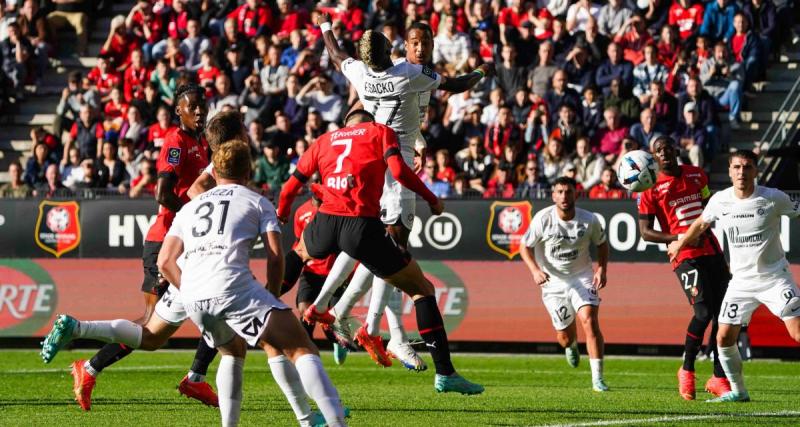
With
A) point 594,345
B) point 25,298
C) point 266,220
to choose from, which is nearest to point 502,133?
point 25,298

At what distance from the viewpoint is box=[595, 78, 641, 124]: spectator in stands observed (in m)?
19.9

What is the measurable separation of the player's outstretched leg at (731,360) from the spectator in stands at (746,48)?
9598 mm

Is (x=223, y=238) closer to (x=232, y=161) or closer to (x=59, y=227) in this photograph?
(x=232, y=161)

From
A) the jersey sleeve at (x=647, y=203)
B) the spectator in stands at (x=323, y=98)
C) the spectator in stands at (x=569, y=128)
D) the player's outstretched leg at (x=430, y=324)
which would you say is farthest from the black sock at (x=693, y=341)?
the spectator in stands at (x=323, y=98)

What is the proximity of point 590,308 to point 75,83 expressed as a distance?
1357 cm

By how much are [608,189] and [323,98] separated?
570 cm

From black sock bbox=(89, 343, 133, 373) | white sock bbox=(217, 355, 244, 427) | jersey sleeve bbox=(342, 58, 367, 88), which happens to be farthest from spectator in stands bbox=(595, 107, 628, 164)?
white sock bbox=(217, 355, 244, 427)

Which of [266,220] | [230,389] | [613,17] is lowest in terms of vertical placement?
[613,17]

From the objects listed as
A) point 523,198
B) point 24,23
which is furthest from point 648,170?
point 24,23

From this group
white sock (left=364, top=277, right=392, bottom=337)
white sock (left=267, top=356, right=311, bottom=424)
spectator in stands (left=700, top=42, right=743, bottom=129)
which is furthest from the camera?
spectator in stands (left=700, top=42, right=743, bottom=129)

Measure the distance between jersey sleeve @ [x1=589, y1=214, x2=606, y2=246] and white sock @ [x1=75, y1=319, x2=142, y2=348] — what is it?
544 centimetres

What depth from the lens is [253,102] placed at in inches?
879

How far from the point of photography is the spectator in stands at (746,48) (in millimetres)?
20375

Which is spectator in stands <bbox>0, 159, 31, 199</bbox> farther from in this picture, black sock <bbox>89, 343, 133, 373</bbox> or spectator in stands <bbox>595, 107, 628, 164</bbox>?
black sock <bbox>89, 343, 133, 373</bbox>
